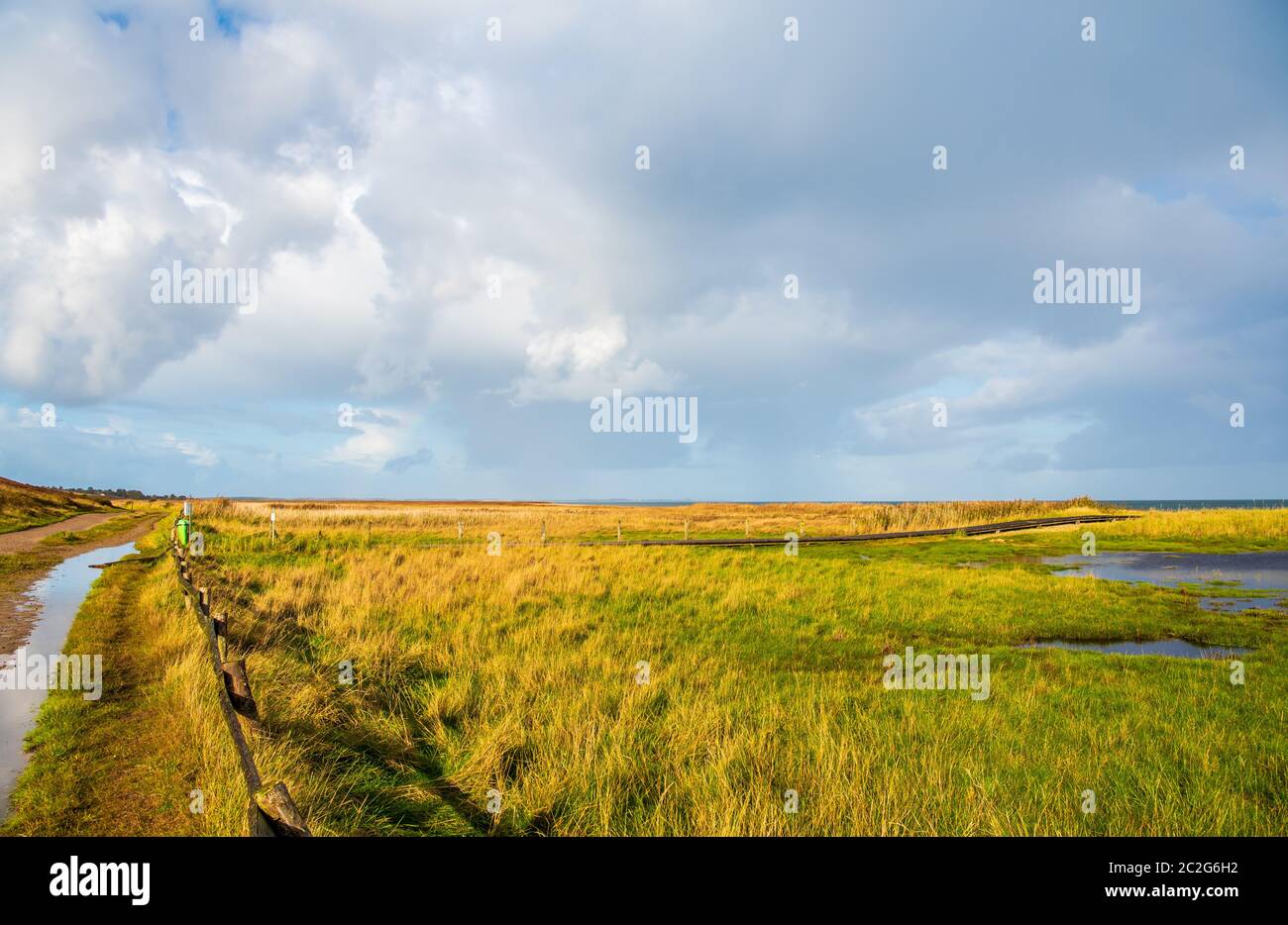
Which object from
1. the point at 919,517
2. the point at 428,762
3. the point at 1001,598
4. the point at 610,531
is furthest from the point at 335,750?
the point at 919,517

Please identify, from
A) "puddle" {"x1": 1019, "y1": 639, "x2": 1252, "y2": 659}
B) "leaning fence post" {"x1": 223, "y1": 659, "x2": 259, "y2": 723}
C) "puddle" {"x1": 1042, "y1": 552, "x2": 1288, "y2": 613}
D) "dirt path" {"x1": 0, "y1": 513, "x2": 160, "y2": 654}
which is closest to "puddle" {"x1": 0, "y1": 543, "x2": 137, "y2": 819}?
"dirt path" {"x1": 0, "y1": 513, "x2": 160, "y2": 654}

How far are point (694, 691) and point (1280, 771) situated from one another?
6.97 m

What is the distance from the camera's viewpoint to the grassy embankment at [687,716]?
5137mm

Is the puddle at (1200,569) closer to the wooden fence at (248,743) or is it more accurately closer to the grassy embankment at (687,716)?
the grassy embankment at (687,716)

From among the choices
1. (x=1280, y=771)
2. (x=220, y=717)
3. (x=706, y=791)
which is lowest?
(x=1280, y=771)

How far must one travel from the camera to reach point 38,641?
9.97 meters

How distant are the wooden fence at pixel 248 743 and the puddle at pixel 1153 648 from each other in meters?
13.8

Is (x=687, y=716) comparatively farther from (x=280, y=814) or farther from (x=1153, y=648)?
(x=1153, y=648)

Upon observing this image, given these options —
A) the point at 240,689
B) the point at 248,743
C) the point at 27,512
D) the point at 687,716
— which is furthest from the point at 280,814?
the point at 27,512

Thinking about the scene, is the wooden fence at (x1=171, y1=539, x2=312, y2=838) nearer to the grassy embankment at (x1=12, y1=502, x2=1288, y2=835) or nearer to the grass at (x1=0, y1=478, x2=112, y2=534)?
the grassy embankment at (x1=12, y1=502, x2=1288, y2=835)

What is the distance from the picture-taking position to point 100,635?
33.3 ft

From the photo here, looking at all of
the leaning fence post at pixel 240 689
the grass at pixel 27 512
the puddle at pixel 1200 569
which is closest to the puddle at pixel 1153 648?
the puddle at pixel 1200 569

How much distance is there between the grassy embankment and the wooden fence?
35cm
